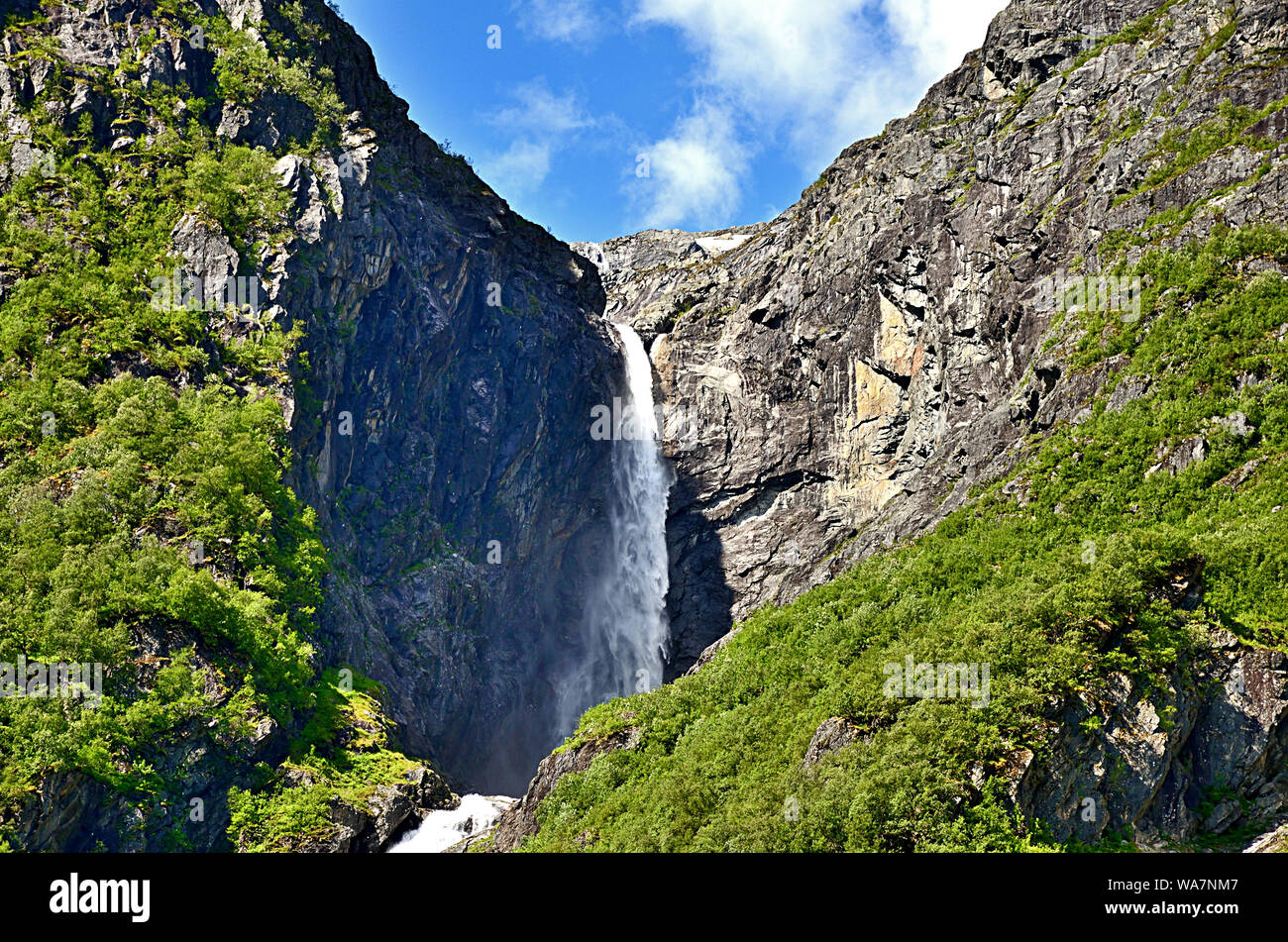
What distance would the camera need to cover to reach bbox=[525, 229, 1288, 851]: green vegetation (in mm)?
23031

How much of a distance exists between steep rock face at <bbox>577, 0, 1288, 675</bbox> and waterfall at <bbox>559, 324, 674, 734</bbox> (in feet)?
5.34

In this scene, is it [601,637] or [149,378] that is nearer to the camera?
[149,378]

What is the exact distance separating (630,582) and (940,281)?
27735 mm

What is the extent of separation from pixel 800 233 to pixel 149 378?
147ft

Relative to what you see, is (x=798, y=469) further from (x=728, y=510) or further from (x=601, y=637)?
(x=601, y=637)

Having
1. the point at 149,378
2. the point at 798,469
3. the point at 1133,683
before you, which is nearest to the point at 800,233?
the point at 798,469

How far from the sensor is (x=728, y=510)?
61.8m
